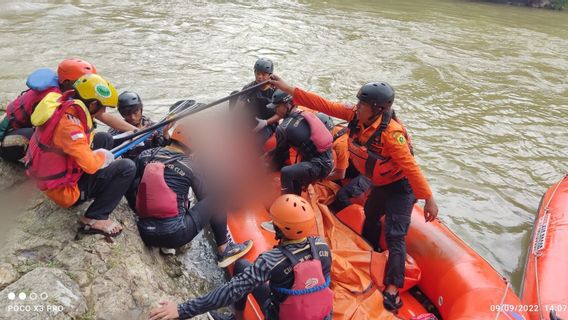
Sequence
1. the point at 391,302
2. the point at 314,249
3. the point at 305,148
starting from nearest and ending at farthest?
the point at 314,249
the point at 391,302
the point at 305,148

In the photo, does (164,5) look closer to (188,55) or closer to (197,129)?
(188,55)

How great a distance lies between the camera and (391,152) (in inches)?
128

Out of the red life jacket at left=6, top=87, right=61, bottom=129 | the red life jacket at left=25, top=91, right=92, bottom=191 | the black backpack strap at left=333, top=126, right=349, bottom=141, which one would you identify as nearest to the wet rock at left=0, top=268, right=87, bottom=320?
the red life jacket at left=25, top=91, right=92, bottom=191

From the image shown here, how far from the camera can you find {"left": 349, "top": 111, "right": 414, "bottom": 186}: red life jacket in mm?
3288

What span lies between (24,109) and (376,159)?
8.57 ft

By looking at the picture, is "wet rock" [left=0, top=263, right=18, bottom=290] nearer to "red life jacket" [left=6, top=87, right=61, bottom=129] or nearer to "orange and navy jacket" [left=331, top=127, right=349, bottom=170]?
"red life jacket" [left=6, top=87, right=61, bottom=129]

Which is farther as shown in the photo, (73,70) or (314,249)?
(73,70)

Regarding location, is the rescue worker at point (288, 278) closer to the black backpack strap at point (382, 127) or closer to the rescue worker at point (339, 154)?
the black backpack strap at point (382, 127)

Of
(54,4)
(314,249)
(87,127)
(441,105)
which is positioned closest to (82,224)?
(87,127)

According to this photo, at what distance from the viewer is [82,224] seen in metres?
3.06

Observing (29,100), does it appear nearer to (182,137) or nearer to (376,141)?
(182,137)

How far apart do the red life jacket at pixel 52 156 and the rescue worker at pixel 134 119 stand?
39.2 inches

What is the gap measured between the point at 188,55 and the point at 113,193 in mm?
8411

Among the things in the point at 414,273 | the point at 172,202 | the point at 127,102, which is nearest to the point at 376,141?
the point at 414,273
